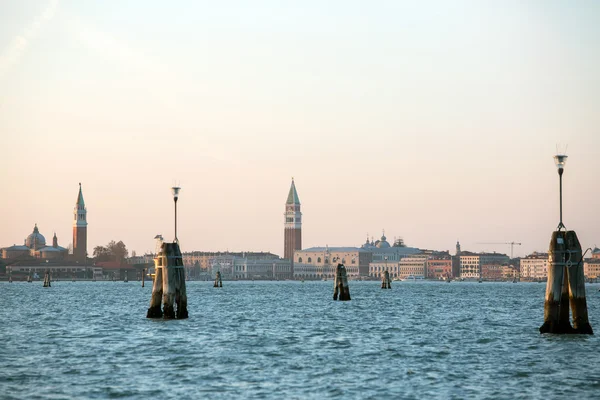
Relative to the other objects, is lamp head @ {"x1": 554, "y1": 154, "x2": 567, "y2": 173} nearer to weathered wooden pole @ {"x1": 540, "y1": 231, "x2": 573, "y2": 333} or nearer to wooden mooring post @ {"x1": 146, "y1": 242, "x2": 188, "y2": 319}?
weathered wooden pole @ {"x1": 540, "y1": 231, "x2": 573, "y2": 333}

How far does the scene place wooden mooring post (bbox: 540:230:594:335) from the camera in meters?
33.5

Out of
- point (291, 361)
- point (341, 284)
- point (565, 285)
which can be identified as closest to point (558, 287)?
point (565, 285)

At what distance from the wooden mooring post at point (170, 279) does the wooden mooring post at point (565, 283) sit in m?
15.9

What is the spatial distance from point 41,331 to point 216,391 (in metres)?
20.5

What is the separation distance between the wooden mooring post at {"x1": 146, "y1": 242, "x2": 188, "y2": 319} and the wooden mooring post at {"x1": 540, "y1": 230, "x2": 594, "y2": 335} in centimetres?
1586

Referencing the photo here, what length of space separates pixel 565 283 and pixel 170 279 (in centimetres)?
1661

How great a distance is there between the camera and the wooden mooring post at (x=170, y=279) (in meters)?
43.0

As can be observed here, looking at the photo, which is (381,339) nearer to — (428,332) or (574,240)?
(428,332)

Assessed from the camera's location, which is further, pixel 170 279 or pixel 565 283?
pixel 170 279

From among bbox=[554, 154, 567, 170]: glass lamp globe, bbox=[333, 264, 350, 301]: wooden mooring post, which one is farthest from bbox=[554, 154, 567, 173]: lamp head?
bbox=[333, 264, 350, 301]: wooden mooring post

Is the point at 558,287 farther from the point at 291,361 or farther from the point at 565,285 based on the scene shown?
the point at 291,361

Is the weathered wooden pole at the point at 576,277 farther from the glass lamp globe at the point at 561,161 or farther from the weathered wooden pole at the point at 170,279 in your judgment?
the weathered wooden pole at the point at 170,279

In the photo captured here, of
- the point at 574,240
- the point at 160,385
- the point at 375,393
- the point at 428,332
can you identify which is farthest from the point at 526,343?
the point at 160,385

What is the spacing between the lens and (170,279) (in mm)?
42875
